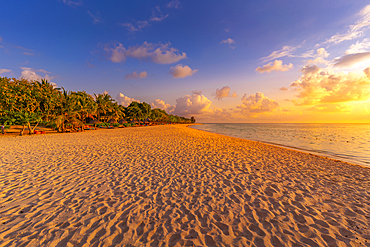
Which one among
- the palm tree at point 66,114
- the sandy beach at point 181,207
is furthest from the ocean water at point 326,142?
the palm tree at point 66,114

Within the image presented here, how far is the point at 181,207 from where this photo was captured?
4.16 m

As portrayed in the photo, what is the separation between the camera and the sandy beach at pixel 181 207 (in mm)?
3092

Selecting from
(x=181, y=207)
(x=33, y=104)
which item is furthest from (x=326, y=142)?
(x=33, y=104)

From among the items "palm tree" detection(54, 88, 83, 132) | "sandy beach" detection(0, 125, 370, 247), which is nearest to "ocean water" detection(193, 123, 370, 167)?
"sandy beach" detection(0, 125, 370, 247)

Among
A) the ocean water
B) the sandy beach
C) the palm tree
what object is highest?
the palm tree

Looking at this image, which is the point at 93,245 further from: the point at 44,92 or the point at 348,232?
the point at 44,92

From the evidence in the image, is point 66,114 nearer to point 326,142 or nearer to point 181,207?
point 181,207

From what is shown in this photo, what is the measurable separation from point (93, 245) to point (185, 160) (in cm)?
636

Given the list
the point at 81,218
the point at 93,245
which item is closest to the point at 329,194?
the point at 93,245

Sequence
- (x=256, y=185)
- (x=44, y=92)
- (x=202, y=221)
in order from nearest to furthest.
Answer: (x=202, y=221)
(x=256, y=185)
(x=44, y=92)

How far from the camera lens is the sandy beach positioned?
309cm

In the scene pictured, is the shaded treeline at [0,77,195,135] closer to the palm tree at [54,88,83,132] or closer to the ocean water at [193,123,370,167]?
the palm tree at [54,88,83,132]

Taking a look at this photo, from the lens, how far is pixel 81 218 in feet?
12.0

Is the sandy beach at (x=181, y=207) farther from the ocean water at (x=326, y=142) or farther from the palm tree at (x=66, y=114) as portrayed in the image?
the palm tree at (x=66, y=114)
